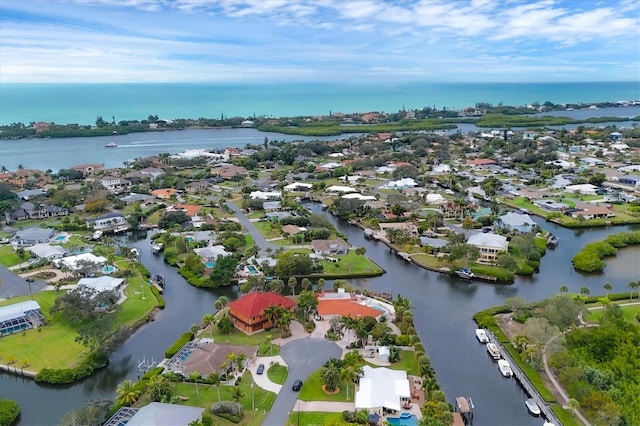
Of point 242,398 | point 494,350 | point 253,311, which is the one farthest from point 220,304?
point 494,350

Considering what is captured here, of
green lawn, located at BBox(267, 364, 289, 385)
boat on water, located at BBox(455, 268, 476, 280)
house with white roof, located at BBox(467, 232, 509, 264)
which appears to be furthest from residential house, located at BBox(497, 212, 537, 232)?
green lawn, located at BBox(267, 364, 289, 385)

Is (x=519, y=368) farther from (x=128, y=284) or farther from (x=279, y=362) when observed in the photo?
(x=128, y=284)

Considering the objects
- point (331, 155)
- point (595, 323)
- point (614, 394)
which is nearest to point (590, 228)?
point (595, 323)

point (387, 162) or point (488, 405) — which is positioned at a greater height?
point (387, 162)

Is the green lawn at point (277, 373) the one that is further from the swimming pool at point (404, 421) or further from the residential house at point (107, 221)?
the residential house at point (107, 221)

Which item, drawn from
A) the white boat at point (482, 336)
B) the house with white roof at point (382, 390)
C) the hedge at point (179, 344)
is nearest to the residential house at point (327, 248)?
the hedge at point (179, 344)

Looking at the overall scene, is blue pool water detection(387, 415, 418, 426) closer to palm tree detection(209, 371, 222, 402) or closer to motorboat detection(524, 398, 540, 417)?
motorboat detection(524, 398, 540, 417)
